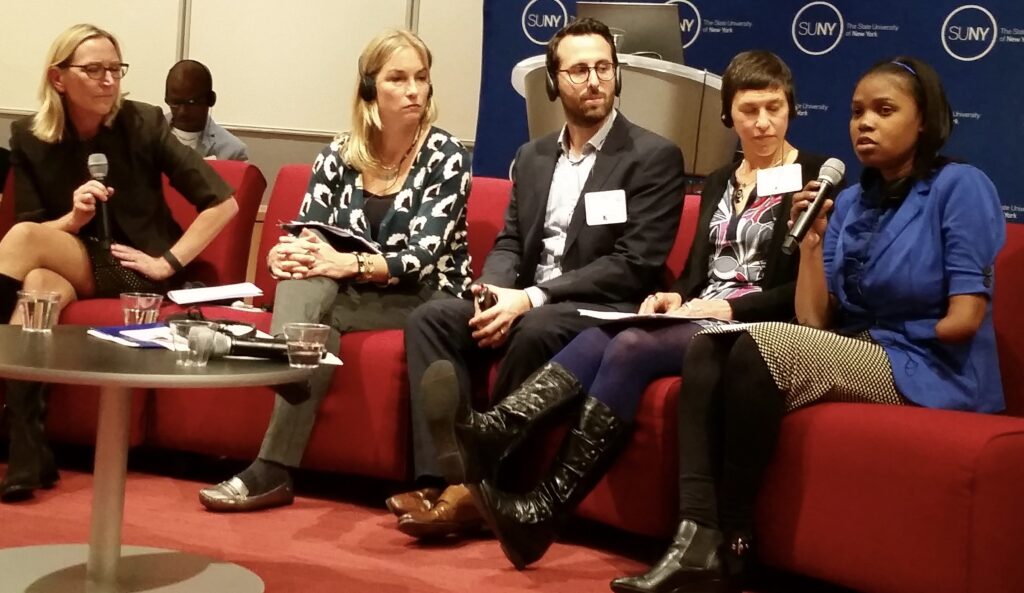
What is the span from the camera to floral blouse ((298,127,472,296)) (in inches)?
131

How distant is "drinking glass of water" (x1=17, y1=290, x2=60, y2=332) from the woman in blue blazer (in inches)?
50.6

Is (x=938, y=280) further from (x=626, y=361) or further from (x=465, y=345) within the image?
(x=465, y=345)

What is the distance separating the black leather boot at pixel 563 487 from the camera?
8.64 ft

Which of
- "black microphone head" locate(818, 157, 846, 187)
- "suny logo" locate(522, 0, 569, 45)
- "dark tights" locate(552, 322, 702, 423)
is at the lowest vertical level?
"dark tights" locate(552, 322, 702, 423)

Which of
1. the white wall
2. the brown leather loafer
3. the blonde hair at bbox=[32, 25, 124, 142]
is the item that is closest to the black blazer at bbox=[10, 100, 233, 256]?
the blonde hair at bbox=[32, 25, 124, 142]

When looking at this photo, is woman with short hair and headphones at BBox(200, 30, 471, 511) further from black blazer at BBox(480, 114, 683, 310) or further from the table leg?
the table leg

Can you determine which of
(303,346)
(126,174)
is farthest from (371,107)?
(303,346)

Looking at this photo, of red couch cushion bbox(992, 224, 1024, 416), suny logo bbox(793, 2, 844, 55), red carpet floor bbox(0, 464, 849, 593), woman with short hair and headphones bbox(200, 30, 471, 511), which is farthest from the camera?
suny logo bbox(793, 2, 844, 55)

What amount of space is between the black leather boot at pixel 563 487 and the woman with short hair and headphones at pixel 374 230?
2.51ft

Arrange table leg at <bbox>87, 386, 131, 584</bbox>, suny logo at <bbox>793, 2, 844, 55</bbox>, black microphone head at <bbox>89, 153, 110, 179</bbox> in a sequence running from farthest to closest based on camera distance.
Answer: suny logo at <bbox>793, 2, 844, 55</bbox>, black microphone head at <bbox>89, 153, 110, 179</bbox>, table leg at <bbox>87, 386, 131, 584</bbox>

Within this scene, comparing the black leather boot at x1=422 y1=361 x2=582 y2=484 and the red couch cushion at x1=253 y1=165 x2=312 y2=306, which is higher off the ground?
the red couch cushion at x1=253 y1=165 x2=312 y2=306

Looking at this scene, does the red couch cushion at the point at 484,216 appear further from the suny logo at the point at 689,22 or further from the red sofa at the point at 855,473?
the suny logo at the point at 689,22

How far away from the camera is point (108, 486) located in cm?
234

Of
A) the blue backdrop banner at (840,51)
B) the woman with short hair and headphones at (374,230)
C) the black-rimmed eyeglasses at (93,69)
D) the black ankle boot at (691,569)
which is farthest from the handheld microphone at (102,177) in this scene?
the blue backdrop banner at (840,51)
